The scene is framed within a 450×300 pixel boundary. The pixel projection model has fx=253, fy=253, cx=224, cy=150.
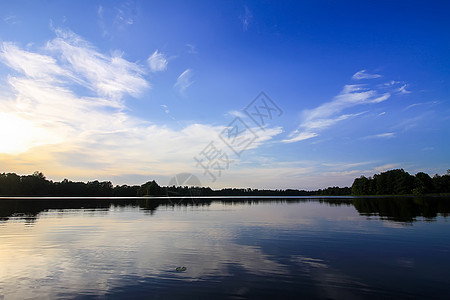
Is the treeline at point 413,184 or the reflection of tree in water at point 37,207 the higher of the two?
the treeline at point 413,184

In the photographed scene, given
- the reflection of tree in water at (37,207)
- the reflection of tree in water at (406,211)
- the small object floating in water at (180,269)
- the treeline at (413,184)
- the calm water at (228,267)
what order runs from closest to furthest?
the calm water at (228,267) → the small object floating in water at (180,269) → the reflection of tree in water at (406,211) → the reflection of tree in water at (37,207) → the treeline at (413,184)

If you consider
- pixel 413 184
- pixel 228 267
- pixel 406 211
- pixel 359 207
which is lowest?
pixel 359 207

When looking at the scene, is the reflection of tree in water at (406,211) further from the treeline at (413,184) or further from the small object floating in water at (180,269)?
the treeline at (413,184)

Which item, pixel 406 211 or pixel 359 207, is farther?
pixel 359 207

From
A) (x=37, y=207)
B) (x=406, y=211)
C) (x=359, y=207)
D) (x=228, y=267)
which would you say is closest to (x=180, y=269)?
(x=228, y=267)

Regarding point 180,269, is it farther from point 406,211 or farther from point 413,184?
point 413,184

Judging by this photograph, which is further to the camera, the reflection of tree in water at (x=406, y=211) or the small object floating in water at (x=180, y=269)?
the reflection of tree in water at (x=406, y=211)

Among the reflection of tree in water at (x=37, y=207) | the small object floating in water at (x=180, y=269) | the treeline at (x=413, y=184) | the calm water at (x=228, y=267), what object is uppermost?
the treeline at (x=413, y=184)

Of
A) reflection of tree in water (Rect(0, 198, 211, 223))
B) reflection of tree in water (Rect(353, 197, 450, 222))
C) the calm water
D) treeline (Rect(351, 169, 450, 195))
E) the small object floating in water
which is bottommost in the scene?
reflection of tree in water (Rect(353, 197, 450, 222))

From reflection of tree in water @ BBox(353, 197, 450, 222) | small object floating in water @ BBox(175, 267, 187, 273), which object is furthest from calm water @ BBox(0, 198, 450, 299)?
reflection of tree in water @ BBox(353, 197, 450, 222)

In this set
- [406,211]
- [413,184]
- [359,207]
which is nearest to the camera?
[406,211]

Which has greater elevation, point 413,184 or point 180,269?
point 413,184

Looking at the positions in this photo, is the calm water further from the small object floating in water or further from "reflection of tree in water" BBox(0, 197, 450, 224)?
"reflection of tree in water" BBox(0, 197, 450, 224)

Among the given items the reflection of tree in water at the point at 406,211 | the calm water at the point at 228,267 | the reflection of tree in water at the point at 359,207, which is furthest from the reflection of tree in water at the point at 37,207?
the reflection of tree in water at the point at 406,211
